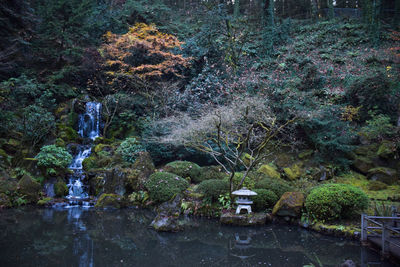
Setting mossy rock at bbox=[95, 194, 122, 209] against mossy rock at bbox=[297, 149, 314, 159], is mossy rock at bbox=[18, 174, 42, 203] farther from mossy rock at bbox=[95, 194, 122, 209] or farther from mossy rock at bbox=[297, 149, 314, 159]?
mossy rock at bbox=[297, 149, 314, 159]

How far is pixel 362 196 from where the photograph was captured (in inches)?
279

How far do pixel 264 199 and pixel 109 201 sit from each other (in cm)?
574

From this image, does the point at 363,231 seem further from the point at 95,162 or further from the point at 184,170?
the point at 95,162

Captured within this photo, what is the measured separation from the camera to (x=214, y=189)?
8977mm

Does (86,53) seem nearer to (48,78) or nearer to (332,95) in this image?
(48,78)

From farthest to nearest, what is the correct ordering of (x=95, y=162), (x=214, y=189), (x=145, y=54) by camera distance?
(x=145, y=54), (x=95, y=162), (x=214, y=189)

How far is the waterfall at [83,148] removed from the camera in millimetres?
11328

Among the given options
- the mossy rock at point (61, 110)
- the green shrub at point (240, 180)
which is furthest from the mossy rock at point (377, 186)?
the mossy rock at point (61, 110)

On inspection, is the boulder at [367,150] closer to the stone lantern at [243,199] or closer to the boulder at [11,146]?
the stone lantern at [243,199]

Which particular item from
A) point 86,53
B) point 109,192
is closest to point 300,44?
point 86,53

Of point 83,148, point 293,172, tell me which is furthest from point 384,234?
point 83,148

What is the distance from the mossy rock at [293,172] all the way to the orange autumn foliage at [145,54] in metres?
7.83

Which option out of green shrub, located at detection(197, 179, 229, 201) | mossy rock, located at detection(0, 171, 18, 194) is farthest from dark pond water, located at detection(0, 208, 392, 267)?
mossy rock, located at detection(0, 171, 18, 194)

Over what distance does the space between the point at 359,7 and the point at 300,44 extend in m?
11.4
